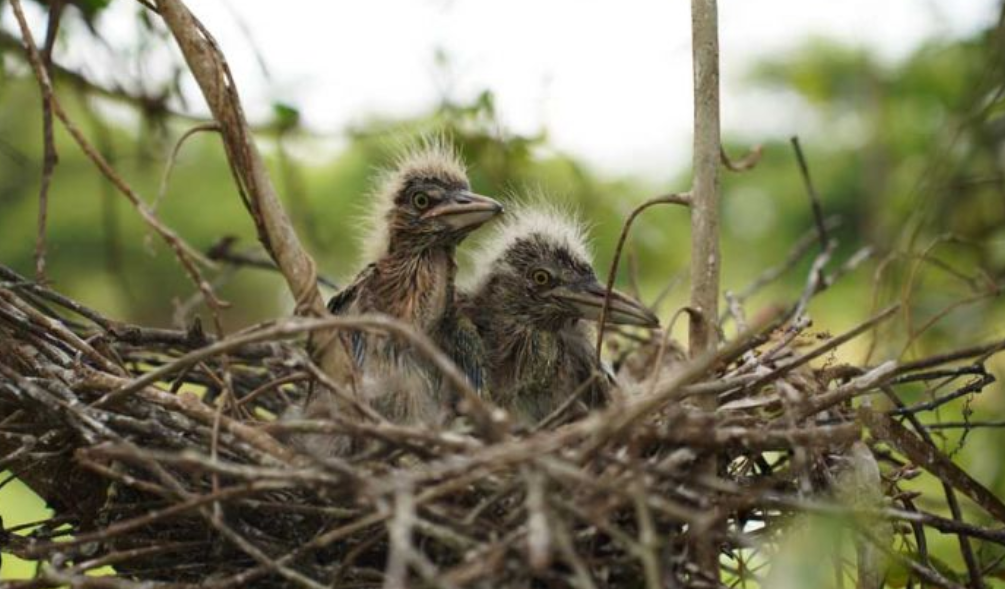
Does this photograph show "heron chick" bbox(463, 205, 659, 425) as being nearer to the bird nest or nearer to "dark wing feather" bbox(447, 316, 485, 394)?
"dark wing feather" bbox(447, 316, 485, 394)

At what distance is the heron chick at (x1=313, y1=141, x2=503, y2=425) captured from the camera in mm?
2902

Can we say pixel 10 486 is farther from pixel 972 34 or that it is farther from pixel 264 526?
pixel 972 34

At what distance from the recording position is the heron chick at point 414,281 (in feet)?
9.52

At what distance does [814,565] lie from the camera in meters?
1.83

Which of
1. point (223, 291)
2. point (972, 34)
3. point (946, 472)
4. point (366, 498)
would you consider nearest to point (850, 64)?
point (972, 34)

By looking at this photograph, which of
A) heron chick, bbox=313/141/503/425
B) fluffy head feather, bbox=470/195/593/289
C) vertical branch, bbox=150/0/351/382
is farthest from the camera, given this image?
fluffy head feather, bbox=470/195/593/289

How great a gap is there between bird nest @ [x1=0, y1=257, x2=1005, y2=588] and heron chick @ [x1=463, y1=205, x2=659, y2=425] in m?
0.61

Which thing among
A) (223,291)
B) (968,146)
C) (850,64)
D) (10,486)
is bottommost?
(10,486)

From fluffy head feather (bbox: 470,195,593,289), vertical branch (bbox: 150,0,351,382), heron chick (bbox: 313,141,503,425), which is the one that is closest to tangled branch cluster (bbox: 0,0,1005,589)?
vertical branch (bbox: 150,0,351,382)

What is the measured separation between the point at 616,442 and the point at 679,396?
21cm

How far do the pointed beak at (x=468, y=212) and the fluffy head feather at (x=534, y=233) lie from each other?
1.02 feet

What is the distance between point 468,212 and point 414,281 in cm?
21

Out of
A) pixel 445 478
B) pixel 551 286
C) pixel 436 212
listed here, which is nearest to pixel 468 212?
pixel 436 212

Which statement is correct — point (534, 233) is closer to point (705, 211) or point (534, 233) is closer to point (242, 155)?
point (705, 211)
